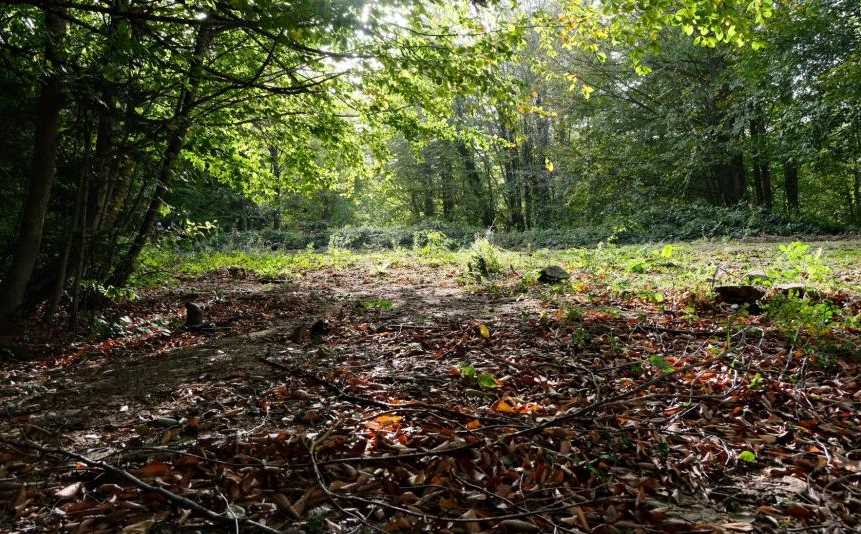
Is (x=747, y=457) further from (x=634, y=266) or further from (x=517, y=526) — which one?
(x=634, y=266)

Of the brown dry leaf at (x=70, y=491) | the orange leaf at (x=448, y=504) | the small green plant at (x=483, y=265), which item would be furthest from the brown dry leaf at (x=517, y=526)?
the small green plant at (x=483, y=265)

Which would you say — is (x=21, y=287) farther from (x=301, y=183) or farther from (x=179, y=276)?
(x=179, y=276)

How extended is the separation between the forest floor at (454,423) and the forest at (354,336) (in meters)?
0.02

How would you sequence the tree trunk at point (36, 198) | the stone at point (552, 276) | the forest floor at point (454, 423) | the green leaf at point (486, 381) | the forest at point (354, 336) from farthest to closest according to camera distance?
the stone at point (552, 276) < the tree trunk at point (36, 198) < the green leaf at point (486, 381) < the forest at point (354, 336) < the forest floor at point (454, 423)

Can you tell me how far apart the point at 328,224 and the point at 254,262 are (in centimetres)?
1445

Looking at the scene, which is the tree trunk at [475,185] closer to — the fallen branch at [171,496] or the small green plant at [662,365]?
the small green plant at [662,365]

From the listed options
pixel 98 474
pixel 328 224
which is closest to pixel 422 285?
pixel 98 474

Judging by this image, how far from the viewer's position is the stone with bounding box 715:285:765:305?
504cm

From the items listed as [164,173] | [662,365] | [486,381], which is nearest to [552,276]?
[662,365]

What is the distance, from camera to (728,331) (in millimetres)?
3949

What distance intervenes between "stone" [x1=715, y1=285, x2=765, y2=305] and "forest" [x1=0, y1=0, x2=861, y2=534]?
0.05 metres

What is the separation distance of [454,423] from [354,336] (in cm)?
228

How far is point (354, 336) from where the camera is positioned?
473cm

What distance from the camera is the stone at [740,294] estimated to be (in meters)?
5.04
